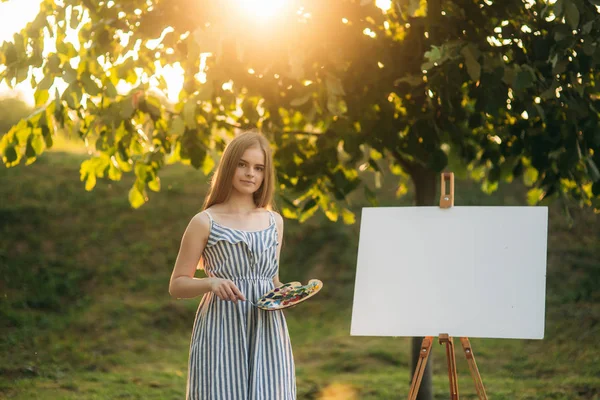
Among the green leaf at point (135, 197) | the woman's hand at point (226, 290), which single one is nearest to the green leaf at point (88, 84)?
the green leaf at point (135, 197)

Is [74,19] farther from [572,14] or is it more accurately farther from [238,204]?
[572,14]

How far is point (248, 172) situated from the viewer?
292cm

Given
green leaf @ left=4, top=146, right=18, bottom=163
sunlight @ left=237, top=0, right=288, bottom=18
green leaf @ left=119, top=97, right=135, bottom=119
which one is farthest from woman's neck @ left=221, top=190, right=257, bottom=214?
green leaf @ left=4, top=146, right=18, bottom=163

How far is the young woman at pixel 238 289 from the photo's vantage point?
Result: 2.82m

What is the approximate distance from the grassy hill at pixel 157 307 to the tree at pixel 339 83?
210cm

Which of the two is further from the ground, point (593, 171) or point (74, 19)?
point (74, 19)

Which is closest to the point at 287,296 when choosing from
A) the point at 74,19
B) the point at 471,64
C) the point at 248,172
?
the point at 248,172

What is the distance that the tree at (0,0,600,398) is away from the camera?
3916mm

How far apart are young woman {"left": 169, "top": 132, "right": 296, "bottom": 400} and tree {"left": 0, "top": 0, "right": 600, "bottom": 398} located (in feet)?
2.83

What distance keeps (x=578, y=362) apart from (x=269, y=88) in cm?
386

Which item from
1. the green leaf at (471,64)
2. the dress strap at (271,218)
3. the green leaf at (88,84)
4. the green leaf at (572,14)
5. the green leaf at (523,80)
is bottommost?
the dress strap at (271,218)

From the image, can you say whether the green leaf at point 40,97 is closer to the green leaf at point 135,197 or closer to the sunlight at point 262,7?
the green leaf at point 135,197

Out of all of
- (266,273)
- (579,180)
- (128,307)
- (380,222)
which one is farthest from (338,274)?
(266,273)

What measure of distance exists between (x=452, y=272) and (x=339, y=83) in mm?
1116
